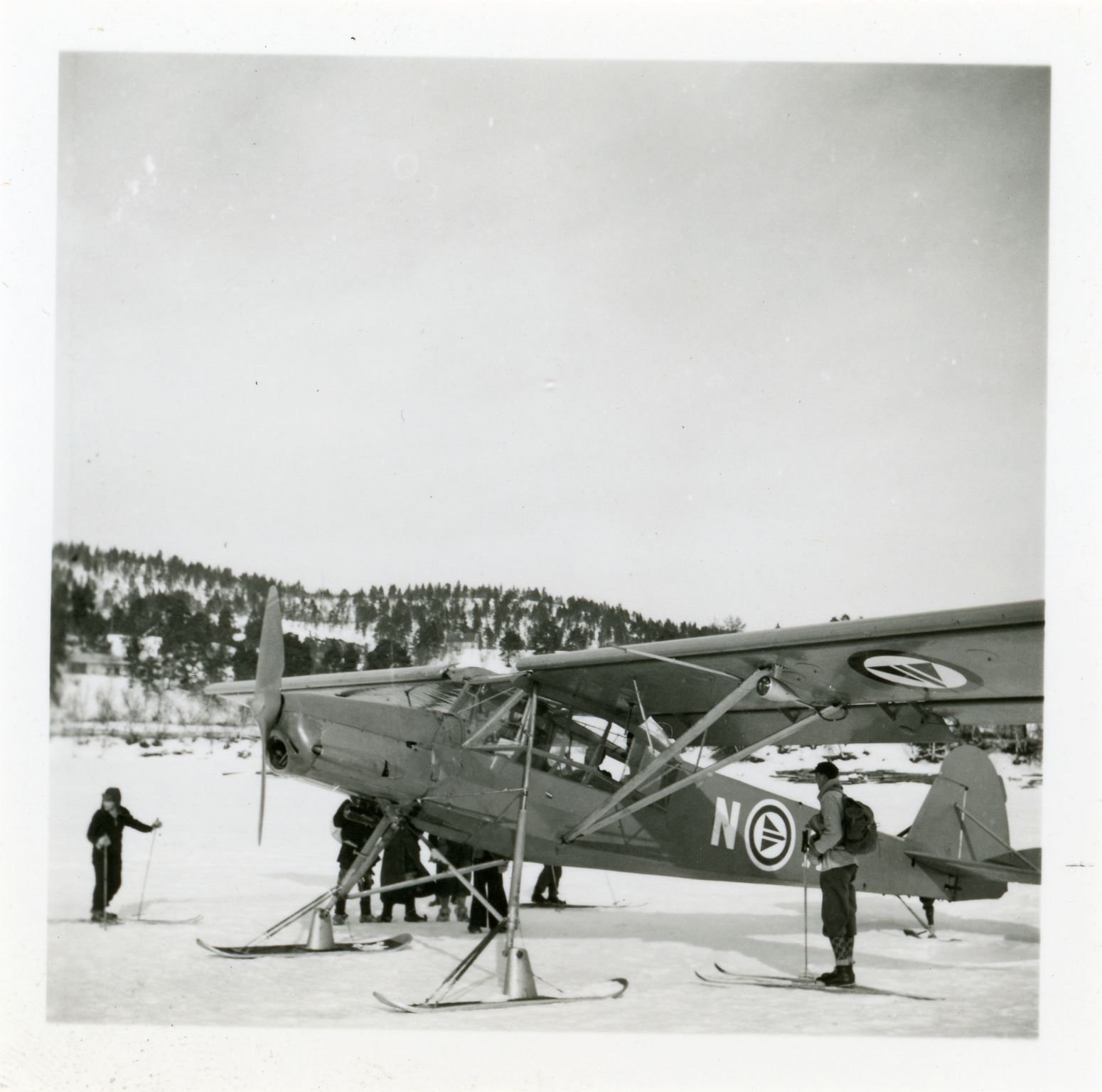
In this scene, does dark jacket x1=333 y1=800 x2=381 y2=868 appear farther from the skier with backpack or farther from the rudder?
the rudder

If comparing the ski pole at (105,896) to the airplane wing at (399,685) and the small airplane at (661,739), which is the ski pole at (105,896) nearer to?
the small airplane at (661,739)

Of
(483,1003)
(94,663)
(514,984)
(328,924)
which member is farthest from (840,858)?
(94,663)

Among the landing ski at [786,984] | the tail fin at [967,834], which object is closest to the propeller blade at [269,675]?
the landing ski at [786,984]

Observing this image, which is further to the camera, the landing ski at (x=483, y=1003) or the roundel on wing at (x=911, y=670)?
the roundel on wing at (x=911, y=670)

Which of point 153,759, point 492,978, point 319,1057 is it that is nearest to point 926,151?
point 492,978

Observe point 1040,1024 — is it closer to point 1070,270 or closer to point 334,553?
point 1070,270

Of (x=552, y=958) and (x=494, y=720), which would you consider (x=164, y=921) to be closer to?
(x=552, y=958)
